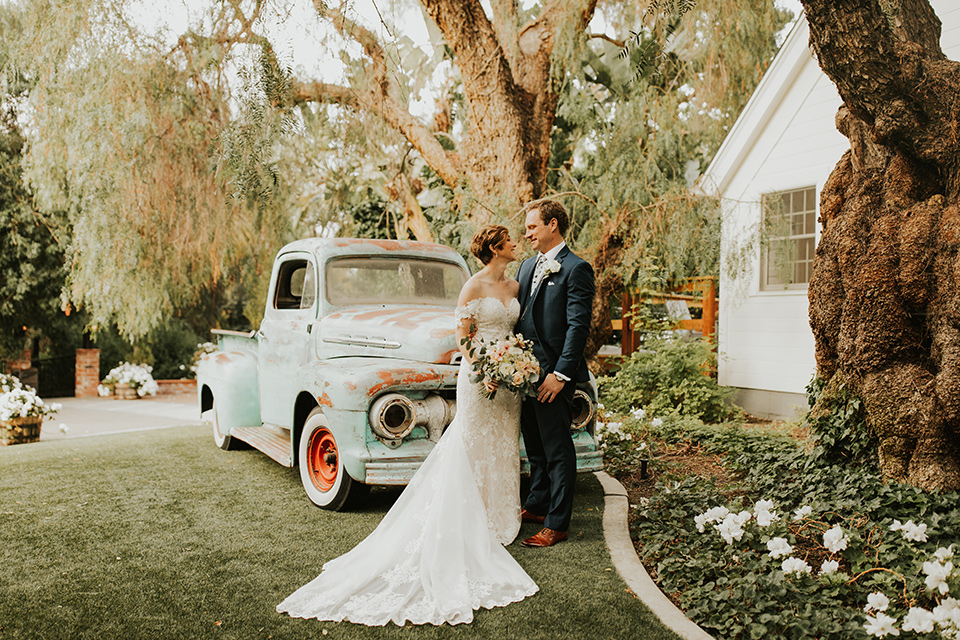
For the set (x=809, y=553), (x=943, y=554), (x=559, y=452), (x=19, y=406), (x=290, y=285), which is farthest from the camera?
(x=19, y=406)

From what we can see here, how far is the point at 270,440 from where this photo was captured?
5.99m

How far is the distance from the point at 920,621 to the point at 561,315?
229 cm

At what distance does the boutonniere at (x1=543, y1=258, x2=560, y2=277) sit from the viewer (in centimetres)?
415

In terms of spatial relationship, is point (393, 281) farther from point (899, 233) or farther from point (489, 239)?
point (899, 233)

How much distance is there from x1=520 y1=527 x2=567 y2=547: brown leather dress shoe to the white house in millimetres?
5311

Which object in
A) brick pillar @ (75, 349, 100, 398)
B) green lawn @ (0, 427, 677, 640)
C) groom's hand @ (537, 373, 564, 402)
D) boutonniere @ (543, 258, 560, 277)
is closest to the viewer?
green lawn @ (0, 427, 677, 640)

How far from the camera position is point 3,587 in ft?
11.3

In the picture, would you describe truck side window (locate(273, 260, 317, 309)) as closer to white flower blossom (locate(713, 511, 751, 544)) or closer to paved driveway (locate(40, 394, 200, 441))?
white flower blossom (locate(713, 511, 751, 544))

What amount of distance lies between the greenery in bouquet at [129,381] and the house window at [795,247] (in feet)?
45.1

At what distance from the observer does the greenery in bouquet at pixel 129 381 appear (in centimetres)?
1636

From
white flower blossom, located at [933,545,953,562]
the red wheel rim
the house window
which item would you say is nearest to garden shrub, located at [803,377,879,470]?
white flower blossom, located at [933,545,953,562]

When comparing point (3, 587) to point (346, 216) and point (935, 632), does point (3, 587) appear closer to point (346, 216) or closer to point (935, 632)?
point (935, 632)

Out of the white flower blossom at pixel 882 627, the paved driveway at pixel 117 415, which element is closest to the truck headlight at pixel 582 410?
the white flower blossom at pixel 882 627

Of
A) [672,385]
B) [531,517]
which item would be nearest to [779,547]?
[531,517]
